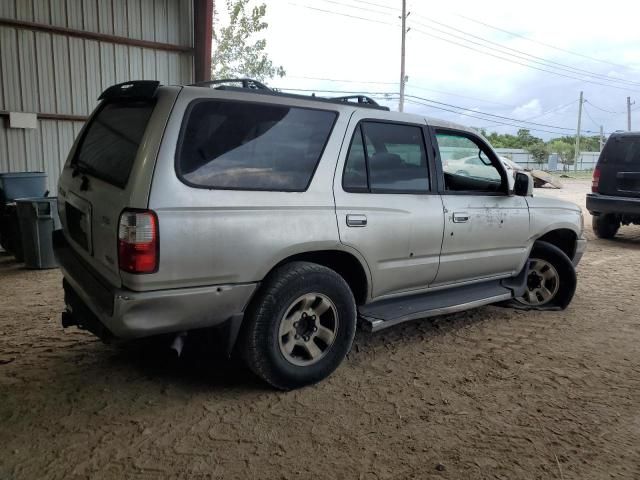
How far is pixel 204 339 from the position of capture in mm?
3105

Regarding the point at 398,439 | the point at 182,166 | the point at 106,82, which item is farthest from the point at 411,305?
the point at 106,82

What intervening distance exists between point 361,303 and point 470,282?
1.24 metres

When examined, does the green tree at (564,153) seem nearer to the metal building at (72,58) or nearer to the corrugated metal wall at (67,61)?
the metal building at (72,58)

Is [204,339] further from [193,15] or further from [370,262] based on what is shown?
[193,15]

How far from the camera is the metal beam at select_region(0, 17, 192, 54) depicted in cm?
809

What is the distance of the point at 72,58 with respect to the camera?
870cm

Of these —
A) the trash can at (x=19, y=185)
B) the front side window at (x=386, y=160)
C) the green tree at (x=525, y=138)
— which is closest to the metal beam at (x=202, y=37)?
the trash can at (x=19, y=185)

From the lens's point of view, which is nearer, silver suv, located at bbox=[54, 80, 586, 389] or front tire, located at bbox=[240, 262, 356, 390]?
silver suv, located at bbox=[54, 80, 586, 389]

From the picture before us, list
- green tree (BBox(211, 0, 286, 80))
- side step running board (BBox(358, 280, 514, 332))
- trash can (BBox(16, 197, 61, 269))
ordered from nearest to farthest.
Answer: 1. side step running board (BBox(358, 280, 514, 332))
2. trash can (BBox(16, 197, 61, 269))
3. green tree (BBox(211, 0, 286, 80))

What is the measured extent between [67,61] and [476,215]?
7.57m

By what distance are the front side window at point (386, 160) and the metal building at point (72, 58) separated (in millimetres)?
6640

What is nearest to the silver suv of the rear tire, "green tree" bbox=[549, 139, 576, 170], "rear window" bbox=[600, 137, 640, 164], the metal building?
the metal building

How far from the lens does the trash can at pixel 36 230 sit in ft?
22.3

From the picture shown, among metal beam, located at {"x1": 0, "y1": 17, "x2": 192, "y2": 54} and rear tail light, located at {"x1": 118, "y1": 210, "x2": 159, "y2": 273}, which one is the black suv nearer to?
metal beam, located at {"x1": 0, "y1": 17, "x2": 192, "y2": 54}
